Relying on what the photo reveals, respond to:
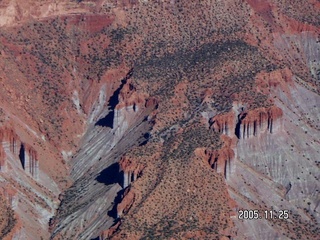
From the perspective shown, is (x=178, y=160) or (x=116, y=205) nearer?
(x=116, y=205)

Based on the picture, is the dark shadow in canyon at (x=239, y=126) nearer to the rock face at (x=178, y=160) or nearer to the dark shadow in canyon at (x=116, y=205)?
the rock face at (x=178, y=160)

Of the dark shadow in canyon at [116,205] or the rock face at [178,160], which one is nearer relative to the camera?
the rock face at [178,160]

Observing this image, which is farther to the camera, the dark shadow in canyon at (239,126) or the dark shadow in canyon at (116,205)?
the dark shadow in canyon at (239,126)

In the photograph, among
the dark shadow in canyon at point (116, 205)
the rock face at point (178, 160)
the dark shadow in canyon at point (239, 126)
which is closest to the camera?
the rock face at point (178, 160)

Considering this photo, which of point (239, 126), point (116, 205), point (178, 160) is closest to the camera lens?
point (116, 205)

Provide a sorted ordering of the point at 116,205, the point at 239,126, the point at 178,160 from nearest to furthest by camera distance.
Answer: the point at 116,205
the point at 178,160
the point at 239,126

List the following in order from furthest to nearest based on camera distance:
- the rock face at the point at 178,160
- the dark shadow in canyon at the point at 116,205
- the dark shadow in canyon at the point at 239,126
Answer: the dark shadow in canyon at the point at 239,126, the dark shadow in canyon at the point at 116,205, the rock face at the point at 178,160

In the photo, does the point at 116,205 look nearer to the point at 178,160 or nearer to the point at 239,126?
the point at 178,160

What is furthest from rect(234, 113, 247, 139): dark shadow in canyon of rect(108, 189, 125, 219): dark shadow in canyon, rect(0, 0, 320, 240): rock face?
rect(108, 189, 125, 219): dark shadow in canyon

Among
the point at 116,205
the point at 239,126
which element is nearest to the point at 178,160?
the point at 116,205

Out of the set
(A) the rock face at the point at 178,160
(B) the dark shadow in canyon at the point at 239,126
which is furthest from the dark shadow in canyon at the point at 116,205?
(B) the dark shadow in canyon at the point at 239,126

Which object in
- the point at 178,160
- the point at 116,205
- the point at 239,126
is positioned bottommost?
the point at 116,205

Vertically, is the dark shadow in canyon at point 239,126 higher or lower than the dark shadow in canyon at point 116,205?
higher
